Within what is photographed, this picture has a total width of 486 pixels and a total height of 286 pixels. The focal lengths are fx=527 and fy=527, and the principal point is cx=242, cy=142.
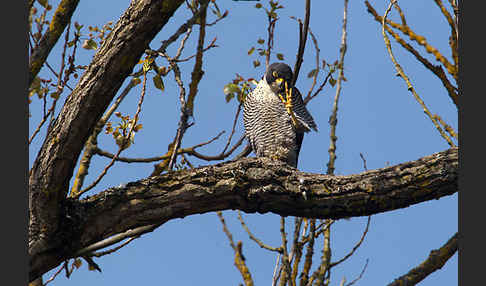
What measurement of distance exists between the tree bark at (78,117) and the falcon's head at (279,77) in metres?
2.83

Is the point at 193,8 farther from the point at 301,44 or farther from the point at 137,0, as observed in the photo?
the point at 137,0

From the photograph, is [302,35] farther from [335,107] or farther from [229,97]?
[229,97]

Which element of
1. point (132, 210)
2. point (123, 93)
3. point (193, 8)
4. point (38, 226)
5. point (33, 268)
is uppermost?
point (193, 8)

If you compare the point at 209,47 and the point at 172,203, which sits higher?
the point at 209,47

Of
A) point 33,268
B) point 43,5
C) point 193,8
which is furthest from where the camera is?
point 193,8

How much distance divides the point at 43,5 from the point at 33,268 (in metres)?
1.97

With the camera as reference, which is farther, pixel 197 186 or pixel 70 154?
pixel 197 186

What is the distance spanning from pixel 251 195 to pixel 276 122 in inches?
94.4

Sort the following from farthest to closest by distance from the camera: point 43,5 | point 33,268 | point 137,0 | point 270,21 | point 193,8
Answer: point 270,21 → point 193,8 → point 43,5 → point 33,268 → point 137,0

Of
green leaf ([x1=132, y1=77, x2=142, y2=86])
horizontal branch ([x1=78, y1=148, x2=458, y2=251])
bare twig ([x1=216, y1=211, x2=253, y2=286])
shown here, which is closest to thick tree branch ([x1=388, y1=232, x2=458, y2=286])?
horizontal branch ([x1=78, y1=148, x2=458, y2=251])

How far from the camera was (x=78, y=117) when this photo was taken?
104 inches

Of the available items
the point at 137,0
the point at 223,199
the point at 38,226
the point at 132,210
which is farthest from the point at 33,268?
the point at 137,0

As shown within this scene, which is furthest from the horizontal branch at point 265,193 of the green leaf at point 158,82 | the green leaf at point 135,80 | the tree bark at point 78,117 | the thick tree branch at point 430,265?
the green leaf at point 135,80

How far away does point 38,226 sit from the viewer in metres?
2.74
